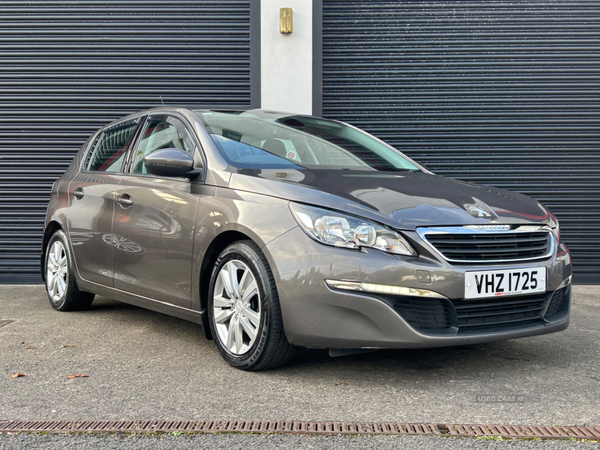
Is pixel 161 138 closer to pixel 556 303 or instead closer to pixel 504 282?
pixel 504 282

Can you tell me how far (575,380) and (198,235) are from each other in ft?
6.88

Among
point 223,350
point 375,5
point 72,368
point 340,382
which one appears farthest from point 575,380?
point 375,5

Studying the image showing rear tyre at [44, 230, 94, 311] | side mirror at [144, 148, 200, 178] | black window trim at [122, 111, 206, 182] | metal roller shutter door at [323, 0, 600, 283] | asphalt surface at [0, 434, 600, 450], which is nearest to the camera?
asphalt surface at [0, 434, 600, 450]

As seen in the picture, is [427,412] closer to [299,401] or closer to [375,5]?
[299,401]

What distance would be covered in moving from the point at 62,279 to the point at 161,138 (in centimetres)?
166

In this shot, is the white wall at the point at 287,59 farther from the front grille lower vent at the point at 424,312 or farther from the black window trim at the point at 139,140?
the front grille lower vent at the point at 424,312

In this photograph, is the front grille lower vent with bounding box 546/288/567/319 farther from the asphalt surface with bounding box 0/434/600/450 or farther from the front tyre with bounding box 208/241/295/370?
the front tyre with bounding box 208/241/295/370

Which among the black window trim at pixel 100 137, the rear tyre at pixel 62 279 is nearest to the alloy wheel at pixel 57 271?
the rear tyre at pixel 62 279

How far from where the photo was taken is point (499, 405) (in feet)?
9.35

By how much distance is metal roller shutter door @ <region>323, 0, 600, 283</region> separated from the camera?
24.0ft

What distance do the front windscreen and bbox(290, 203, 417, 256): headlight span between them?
2.41 feet

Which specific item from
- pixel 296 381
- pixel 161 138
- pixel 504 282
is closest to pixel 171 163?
pixel 161 138

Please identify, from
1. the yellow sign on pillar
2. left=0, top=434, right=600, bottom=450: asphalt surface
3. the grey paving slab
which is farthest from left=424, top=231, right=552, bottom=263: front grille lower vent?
the yellow sign on pillar

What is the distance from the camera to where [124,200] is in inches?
171
